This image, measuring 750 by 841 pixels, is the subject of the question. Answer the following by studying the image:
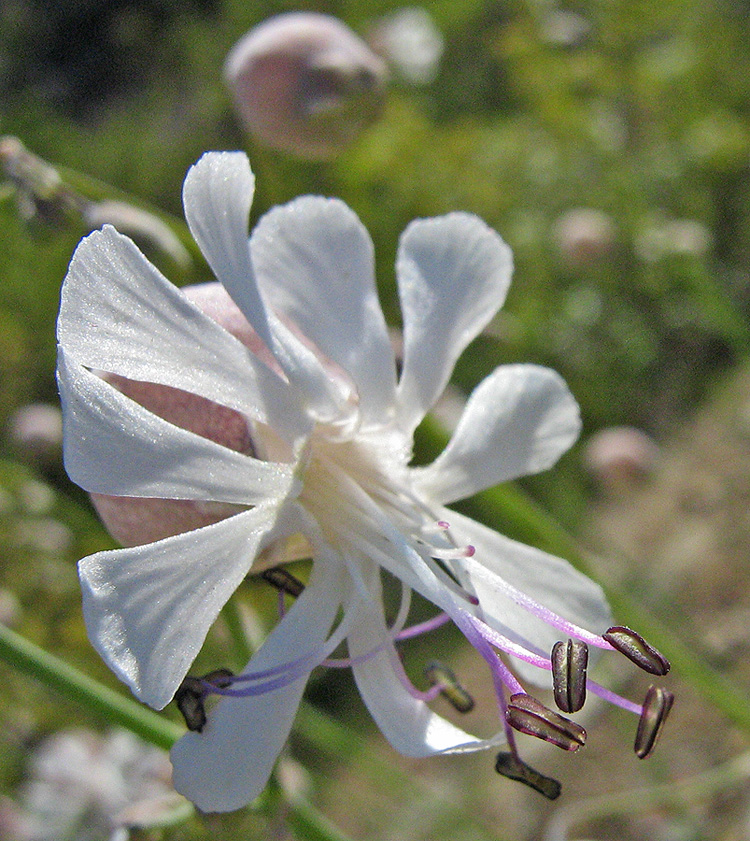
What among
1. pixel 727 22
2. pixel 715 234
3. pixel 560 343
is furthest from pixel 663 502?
pixel 727 22

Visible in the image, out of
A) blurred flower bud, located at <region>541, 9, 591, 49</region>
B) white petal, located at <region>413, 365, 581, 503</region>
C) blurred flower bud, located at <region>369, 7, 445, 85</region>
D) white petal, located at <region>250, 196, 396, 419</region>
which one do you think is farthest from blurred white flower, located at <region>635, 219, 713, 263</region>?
blurred flower bud, located at <region>369, 7, 445, 85</region>

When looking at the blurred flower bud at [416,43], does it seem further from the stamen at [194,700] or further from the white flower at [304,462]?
the stamen at [194,700]

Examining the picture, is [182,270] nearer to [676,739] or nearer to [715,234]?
[676,739]

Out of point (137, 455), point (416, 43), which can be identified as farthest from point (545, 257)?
point (137, 455)

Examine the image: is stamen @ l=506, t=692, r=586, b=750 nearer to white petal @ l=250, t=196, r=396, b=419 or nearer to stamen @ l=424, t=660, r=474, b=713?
stamen @ l=424, t=660, r=474, b=713

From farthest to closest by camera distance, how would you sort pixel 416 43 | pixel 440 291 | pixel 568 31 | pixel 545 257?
1. pixel 416 43
2. pixel 545 257
3. pixel 568 31
4. pixel 440 291

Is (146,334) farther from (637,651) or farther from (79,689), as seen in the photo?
(637,651)
